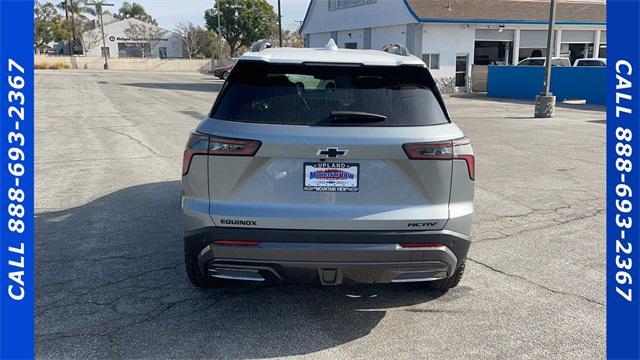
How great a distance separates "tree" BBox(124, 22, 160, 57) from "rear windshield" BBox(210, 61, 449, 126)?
76663mm

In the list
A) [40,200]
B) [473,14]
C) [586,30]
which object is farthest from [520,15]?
[40,200]

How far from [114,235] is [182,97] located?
2030 centimetres

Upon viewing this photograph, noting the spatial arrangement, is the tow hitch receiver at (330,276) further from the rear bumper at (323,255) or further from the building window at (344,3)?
the building window at (344,3)

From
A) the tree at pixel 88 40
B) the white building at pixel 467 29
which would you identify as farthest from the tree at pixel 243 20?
the white building at pixel 467 29

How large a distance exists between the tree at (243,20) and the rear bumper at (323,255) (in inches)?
2495

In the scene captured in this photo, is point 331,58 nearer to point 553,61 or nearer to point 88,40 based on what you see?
point 553,61

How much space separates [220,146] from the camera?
11.0 ft

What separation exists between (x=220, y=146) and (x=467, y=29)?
30700mm

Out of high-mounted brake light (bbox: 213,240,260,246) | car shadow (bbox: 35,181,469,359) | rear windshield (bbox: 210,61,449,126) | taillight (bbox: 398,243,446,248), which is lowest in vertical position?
car shadow (bbox: 35,181,469,359)

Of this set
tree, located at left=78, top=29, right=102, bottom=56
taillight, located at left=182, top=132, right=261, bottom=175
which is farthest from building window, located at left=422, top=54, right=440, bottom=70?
tree, located at left=78, top=29, right=102, bottom=56

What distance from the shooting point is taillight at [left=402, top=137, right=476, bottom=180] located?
3.32 meters

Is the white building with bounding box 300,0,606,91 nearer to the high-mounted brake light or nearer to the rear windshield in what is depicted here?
the rear windshield

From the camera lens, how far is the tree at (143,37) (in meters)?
75.4

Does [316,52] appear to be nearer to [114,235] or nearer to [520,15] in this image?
[114,235]
